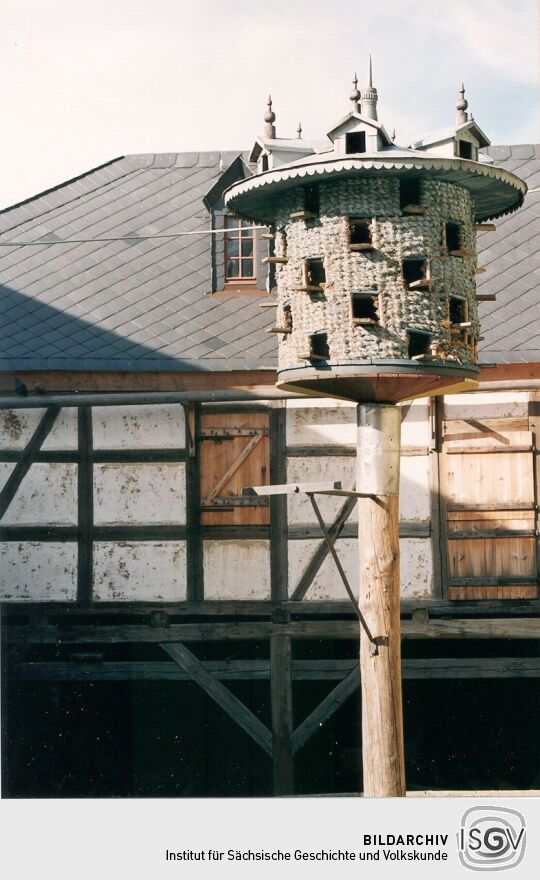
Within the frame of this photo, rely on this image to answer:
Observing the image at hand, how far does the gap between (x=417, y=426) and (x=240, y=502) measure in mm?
1765

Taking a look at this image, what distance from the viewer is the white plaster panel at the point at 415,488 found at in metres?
10.4

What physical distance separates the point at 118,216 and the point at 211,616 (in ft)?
14.0

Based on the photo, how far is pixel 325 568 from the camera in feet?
34.3

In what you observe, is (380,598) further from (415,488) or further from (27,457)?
(27,457)

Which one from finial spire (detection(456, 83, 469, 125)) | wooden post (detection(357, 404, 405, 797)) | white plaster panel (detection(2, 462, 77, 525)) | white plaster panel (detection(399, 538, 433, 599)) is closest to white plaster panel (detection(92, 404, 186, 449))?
white plaster panel (detection(2, 462, 77, 525))

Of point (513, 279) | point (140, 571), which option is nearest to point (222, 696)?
point (140, 571)

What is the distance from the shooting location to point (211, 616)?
10.7 metres

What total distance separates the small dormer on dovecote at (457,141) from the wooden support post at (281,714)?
4.98 meters

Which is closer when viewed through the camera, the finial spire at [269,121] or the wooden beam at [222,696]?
the finial spire at [269,121]

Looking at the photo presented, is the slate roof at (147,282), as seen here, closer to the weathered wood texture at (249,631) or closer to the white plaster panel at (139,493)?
the white plaster panel at (139,493)

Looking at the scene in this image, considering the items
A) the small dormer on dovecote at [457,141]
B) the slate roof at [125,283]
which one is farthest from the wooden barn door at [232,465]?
the small dormer on dovecote at [457,141]

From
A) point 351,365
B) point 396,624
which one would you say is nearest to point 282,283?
point 351,365

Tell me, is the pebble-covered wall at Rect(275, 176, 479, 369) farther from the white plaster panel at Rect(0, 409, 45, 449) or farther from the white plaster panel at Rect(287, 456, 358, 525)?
the white plaster panel at Rect(0, 409, 45, 449)

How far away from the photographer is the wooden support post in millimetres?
10445
